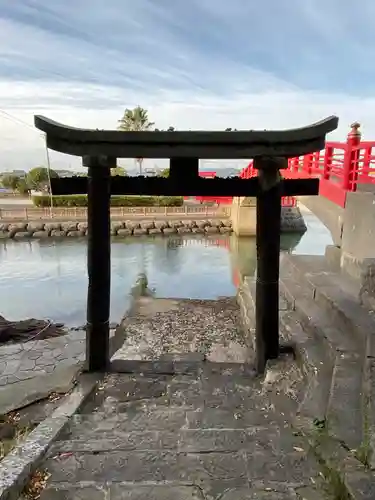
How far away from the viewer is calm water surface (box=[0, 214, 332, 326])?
14328 millimetres

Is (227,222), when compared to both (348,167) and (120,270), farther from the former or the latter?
(348,167)

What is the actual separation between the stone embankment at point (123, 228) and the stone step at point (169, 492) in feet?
87.1

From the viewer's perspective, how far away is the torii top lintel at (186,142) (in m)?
4.18

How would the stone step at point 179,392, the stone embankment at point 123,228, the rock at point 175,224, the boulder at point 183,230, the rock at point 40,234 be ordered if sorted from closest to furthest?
the stone step at point 179,392
the rock at point 40,234
the stone embankment at point 123,228
the boulder at point 183,230
the rock at point 175,224

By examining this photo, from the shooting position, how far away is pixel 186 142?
4.23 m

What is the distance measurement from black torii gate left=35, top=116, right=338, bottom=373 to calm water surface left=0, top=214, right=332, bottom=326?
7.83 meters

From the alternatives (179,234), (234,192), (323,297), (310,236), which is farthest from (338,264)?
(310,236)

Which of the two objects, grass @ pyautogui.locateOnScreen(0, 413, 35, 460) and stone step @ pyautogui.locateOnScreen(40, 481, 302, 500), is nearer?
stone step @ pyautogui.locateOnScreen(40, 481, 302, 500)

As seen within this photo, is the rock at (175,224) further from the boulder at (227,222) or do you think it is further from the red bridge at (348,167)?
the red bridge at (348,167)

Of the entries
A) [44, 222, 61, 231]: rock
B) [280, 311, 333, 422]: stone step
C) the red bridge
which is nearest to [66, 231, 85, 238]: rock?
[44, 222, 61, 231]: rock

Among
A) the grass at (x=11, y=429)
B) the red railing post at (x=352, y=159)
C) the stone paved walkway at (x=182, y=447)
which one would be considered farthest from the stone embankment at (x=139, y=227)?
the stone paved walkway at (x=182, y=447)

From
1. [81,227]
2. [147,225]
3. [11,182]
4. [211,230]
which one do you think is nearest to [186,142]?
[81,227]

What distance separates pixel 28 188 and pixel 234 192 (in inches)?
1673

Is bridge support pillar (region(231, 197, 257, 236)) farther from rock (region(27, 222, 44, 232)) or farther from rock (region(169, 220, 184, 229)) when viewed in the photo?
rock (region(27, 222, 44, 232))
